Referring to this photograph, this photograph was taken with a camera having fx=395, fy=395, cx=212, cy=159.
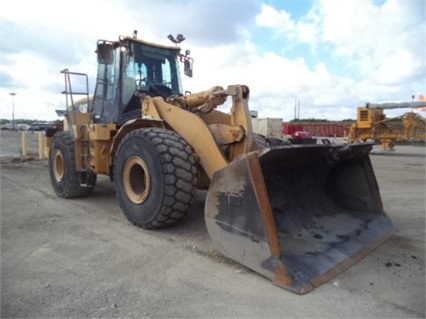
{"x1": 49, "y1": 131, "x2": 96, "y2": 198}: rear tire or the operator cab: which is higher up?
the operator cab

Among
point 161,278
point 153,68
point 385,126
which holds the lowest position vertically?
point 161,278

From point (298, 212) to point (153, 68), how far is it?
3.51 metres

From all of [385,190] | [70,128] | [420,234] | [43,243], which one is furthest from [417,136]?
[43,243]

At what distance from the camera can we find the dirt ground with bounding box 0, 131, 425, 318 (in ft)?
9.95

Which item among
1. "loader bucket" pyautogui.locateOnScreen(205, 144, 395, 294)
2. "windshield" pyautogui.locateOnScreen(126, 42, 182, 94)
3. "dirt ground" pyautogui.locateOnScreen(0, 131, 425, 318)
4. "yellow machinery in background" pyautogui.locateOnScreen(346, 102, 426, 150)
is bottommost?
"dirt ground" pyautogui.locateOnScreen(0, 131, 425, 318)

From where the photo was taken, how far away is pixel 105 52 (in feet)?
19.8

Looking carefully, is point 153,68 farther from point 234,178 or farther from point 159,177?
point 234,178

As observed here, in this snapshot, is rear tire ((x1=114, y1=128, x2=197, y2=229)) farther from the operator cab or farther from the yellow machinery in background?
the yellow machinery in background

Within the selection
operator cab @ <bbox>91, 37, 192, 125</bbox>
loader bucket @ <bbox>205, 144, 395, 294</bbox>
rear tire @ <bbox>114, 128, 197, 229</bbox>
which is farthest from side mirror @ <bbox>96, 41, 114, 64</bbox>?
loader bucket @ <bbox>205, 144, 395, 294</bbox>

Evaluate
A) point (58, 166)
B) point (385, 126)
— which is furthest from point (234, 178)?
point (385, 126)

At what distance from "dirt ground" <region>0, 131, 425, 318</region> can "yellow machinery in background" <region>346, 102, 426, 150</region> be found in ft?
49.9

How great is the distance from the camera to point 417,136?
19.6 meters

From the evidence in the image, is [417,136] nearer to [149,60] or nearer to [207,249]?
[149,60]

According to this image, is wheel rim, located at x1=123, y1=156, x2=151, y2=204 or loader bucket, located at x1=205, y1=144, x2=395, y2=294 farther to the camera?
wheel rim, located at x1=123, y1=156, x2=151, y2=204
